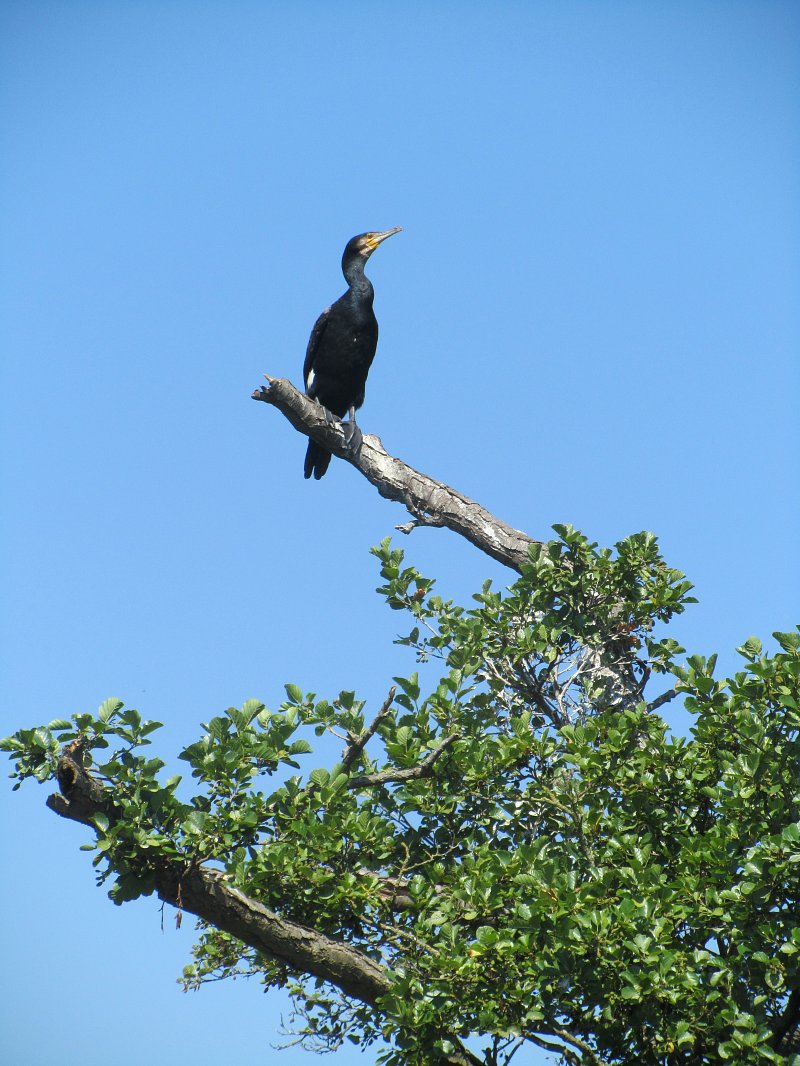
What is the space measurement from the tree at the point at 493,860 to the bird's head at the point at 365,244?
4.37m

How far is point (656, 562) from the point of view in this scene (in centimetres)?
448

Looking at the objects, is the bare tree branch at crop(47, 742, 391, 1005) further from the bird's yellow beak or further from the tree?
the bird's yellow beak

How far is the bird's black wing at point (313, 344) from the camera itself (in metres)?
7.54

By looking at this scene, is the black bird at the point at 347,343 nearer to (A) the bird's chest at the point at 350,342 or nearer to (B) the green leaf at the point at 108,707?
(A) the bird's chest at the point at 350,342

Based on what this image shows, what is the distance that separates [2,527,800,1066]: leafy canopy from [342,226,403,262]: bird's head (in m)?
4.38

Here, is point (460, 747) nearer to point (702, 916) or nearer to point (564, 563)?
point (702, 916)

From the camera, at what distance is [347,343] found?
7.38 meters

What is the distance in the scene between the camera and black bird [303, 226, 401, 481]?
290 inches

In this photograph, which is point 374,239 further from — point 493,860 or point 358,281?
point 493,860

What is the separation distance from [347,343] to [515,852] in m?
4.82

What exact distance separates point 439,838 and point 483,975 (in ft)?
2.44

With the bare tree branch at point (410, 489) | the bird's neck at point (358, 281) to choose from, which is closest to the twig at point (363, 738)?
the bare tree branch at point (410, 489)

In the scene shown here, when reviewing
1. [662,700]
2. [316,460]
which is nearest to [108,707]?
[662,700]

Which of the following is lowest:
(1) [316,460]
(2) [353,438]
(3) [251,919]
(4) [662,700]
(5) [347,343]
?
(3) [251,919]
